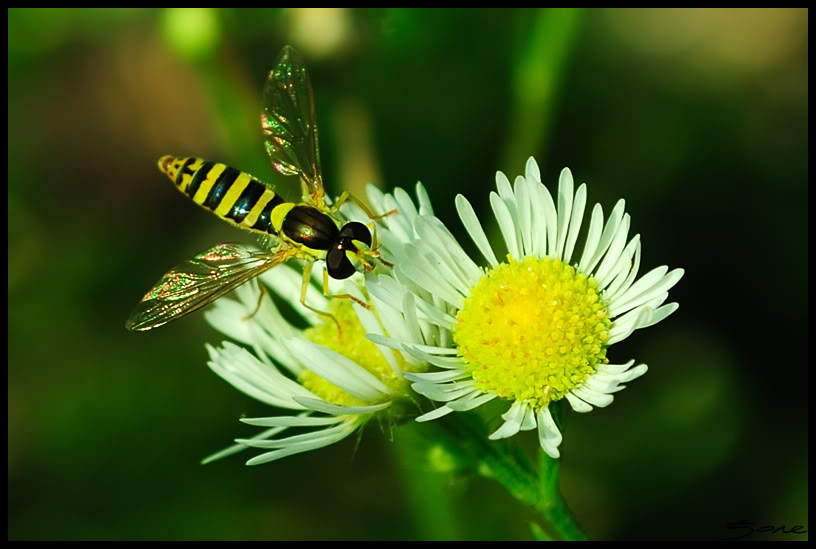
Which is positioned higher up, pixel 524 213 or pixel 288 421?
pixel 524 213

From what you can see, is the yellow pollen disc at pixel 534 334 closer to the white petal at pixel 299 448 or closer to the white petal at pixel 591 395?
the white petal at pixel 591 395

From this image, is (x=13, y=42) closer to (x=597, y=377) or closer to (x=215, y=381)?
(x=215, y=381)

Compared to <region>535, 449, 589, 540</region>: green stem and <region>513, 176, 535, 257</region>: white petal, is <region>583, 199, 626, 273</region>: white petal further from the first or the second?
<region>535, 449, 589, 540</region>: green stem

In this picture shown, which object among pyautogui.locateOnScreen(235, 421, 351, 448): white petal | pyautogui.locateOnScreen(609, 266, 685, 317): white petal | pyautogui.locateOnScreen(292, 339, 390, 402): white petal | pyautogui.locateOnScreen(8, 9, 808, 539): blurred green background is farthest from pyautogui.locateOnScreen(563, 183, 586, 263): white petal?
pyautogui.locateOnScreen(8, 9, 808, 539): blurred green background

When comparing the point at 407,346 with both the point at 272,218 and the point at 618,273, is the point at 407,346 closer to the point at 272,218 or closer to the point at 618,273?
the point at 618,273

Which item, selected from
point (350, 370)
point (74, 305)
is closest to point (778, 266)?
point (350, 370)

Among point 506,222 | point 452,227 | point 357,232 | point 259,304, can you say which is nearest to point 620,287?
point 506,222

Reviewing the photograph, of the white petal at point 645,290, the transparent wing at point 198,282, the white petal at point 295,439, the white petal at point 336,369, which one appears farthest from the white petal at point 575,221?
the transparent wing at point 198,282
